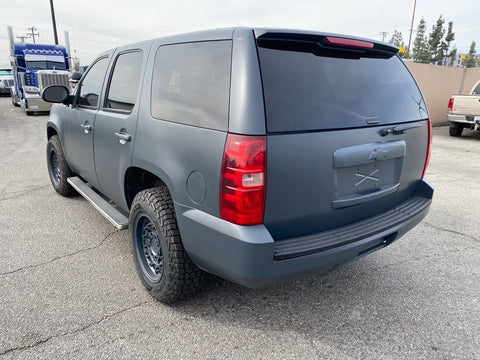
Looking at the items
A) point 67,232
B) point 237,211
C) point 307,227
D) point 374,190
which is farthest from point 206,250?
point 67,232

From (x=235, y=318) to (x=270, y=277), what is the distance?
74 centimetres

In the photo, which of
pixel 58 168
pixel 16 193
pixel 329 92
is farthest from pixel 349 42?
pixel 16 193

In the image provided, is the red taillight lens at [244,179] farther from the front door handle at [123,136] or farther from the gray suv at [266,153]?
the front door handle at [123,136]

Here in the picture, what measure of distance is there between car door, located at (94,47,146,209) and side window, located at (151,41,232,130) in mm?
313

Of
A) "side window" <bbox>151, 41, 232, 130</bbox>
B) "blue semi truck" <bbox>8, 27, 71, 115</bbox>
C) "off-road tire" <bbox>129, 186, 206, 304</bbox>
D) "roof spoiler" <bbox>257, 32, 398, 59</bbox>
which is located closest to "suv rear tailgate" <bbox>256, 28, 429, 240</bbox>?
"roof spoiler" <bbox>257, 32, 398, 59</bbox>

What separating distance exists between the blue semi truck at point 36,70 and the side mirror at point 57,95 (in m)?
13.2

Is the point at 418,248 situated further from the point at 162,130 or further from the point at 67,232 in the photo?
the point at 67,232

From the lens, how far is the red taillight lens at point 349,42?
2.16 m

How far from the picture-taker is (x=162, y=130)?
242cm

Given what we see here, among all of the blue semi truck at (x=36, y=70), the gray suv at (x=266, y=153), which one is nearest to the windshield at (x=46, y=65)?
the blue semi truck at (x=36, y=70)

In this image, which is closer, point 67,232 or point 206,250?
point 206,250

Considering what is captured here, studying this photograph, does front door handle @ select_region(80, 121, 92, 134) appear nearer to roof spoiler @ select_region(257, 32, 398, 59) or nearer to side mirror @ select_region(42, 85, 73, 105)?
side mirror @ select_region(42, 85, 73, 105)

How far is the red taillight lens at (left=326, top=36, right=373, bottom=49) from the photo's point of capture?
216 centimetres

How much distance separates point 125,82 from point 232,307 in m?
2.09
